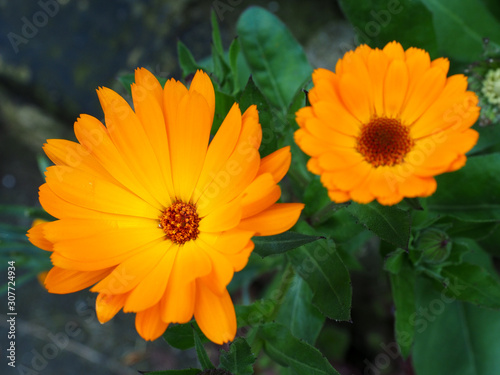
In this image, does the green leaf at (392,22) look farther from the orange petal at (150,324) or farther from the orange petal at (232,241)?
the orange petal at (150,324)

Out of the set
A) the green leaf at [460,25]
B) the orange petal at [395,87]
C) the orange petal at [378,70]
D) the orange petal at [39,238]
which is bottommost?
the orange petal at [395,87]

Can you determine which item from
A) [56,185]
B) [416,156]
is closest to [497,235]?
[416,156]

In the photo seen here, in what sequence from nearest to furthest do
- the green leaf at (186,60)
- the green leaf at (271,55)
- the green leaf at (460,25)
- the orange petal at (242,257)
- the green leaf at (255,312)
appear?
the orange petal at (242,257) → the green leaf at (255,312) → the green leaf at (186,60) → the green leaf at (271,55) → the green leaf at (460,25)

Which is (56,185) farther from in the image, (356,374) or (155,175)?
(356,374)

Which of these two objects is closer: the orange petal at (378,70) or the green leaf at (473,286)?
the orange petal at (378,70)

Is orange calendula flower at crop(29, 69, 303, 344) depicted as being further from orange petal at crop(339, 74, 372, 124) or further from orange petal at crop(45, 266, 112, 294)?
orange petal at crop(339, 74, 372, 124)

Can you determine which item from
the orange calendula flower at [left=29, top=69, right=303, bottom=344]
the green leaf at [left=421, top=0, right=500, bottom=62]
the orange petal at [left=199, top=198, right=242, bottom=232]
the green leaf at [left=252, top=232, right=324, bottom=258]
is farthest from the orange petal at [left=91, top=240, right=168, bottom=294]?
the green leaf at [left=421, top=0, right=500, bottom=62]

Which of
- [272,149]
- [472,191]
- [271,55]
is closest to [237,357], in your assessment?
[272,149]

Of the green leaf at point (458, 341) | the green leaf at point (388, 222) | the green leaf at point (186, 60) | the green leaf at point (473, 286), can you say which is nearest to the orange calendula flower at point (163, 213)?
the green leaf at point (388, 222)
